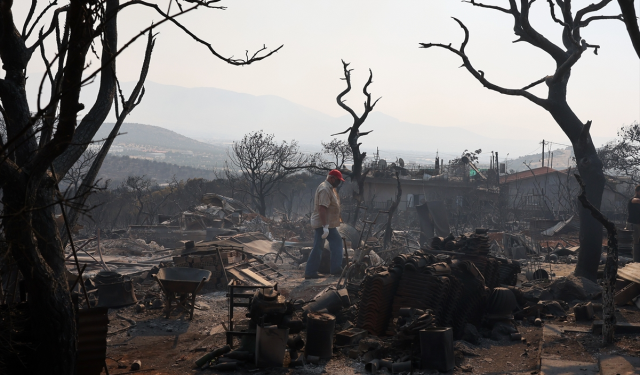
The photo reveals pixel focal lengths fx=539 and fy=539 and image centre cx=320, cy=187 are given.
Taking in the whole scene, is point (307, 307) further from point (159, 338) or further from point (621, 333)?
point (621, 333)

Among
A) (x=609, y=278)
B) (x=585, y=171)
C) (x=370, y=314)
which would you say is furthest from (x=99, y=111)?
(x=585, y=171)

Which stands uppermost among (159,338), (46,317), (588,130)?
(588,130)

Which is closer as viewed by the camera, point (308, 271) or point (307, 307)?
point (307, 307)

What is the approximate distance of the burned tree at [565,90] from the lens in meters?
9.11

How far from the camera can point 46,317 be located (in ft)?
12.7

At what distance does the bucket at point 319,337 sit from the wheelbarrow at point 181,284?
2.62m

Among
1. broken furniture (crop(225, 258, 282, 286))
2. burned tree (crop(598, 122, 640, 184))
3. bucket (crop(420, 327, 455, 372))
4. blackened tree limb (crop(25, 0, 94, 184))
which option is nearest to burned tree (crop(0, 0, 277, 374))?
blackened tree limb (crop(25, 0, 94, 184))

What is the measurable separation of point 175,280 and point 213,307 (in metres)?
1.18

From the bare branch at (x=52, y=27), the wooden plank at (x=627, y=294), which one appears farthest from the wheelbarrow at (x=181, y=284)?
the wooden plank at (x=627, y=294)

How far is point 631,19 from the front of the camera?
5035 millimetres

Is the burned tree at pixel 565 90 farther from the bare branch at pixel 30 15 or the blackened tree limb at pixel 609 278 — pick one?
the bare branch at pixel 30 15

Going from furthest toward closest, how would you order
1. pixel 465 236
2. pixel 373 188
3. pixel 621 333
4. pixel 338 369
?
pixel 373 188 < pixel 465 236 < pixel 621 333 < pixel 338 369

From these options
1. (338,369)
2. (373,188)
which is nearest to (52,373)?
(338,369)

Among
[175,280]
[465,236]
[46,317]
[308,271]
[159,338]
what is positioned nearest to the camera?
[46,317]
